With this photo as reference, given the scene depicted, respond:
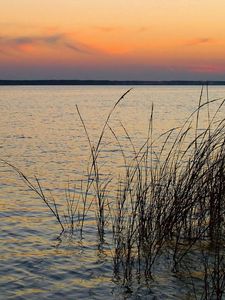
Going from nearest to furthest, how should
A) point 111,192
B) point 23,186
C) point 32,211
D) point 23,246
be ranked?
1. point 23,246
2. point 32,211
3. point 111,192
4. point 23,186

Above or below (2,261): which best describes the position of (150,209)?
above

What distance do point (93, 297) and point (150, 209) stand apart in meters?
1.96

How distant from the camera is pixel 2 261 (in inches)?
336

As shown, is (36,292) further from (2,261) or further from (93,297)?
(2,261)

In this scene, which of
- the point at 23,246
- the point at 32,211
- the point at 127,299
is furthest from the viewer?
the point at 32,211

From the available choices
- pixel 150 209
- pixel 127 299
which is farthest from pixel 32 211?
pixel 127 299

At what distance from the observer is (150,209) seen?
835 centimetres

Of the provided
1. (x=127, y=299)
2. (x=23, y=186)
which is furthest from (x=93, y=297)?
(x=23, y=186)

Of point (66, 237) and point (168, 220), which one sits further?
point (66, 237)

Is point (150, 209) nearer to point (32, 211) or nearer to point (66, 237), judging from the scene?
point (66, 237)

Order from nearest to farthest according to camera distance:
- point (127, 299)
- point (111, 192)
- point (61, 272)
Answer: point (127, 299) < point (61, 272) < point (111, 192)

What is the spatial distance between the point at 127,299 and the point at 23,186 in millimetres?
9327

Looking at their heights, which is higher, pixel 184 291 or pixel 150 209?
pixel 150 209

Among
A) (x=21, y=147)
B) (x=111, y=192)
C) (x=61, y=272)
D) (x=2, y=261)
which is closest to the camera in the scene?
(x=61, y=272)
